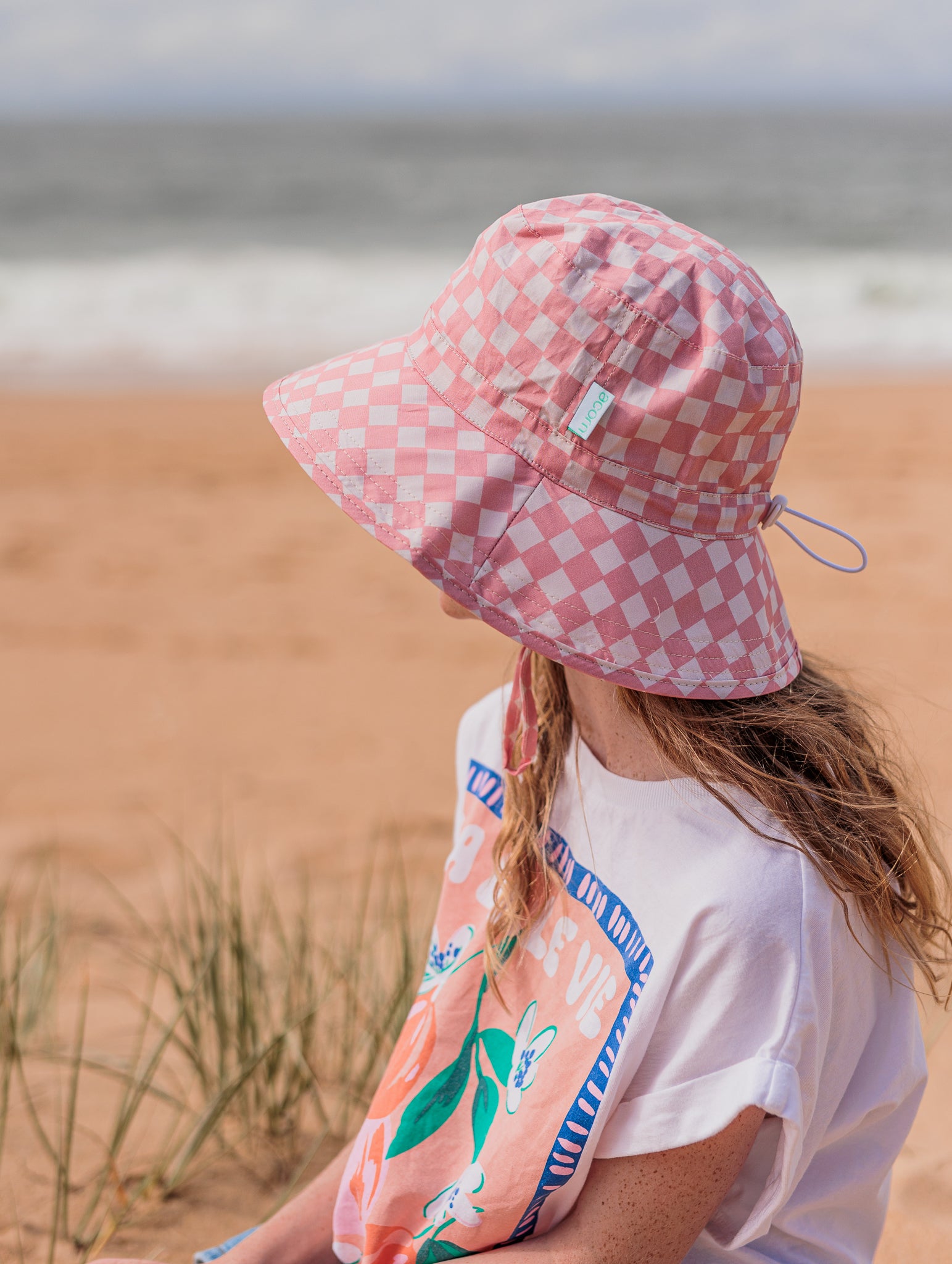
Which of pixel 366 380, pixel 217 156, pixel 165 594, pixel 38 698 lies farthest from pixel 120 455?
pixel 217 156

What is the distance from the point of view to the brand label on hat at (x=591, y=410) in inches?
35.6

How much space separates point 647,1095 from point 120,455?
21.5 feet

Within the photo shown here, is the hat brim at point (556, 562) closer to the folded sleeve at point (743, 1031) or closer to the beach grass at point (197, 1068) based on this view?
the folded sleeve at point (743, 1031)

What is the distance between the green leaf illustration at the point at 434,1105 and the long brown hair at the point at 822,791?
0.33 ft

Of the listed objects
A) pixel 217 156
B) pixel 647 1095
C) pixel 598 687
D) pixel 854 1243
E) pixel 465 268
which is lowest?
pixel 217 156

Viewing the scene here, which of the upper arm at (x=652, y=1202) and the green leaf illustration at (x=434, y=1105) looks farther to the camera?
the green leaf illustration at (x=434, y=1105)

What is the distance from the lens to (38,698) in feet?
13.1

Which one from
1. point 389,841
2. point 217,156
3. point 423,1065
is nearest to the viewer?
point 423,1065

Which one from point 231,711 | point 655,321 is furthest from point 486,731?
point 231,711

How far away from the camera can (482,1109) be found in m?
1.10

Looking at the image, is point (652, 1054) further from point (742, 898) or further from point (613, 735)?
point (613, 735)

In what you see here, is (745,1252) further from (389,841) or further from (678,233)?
(389,841)

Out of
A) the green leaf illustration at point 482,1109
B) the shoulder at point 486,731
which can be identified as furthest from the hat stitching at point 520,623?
the green leaf illustration at point 482,1109

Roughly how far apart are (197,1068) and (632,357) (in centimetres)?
136
